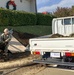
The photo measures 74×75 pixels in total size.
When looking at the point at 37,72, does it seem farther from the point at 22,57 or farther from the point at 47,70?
the point at 22,57

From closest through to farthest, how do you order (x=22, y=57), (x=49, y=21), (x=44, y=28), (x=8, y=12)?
(x=22, y=57), (x=8, y=12), (x=44, y=28), (x=49, y=21)

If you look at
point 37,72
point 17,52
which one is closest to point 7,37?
point 17,52

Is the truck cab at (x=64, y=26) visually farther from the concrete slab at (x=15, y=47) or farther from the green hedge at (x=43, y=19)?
the green hedge at (x=43, y=19)

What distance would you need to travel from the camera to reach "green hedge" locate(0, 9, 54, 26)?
21797 mm

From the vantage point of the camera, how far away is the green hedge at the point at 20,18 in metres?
21.8

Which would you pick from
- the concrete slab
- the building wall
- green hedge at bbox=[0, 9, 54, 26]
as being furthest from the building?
the concrete slab

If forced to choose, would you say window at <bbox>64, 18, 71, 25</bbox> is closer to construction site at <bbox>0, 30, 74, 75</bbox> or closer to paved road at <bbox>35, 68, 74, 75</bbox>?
construction site at <bbox>0, 30, 74, 75</bbox>

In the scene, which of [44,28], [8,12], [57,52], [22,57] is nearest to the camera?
[57,52]

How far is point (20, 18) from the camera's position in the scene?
24344mm

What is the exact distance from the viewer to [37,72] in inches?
435

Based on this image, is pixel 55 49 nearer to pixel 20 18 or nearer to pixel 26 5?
pixel 20 18

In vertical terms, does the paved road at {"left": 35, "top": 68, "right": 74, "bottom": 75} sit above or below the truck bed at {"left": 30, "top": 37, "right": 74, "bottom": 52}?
below

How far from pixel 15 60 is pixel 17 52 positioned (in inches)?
77.8

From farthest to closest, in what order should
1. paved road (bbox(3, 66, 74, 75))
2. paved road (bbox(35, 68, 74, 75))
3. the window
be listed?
the window < paved road (bbox(3, 66, 74, 75)) < paved road (bbox(35, 68, 74, 75))
